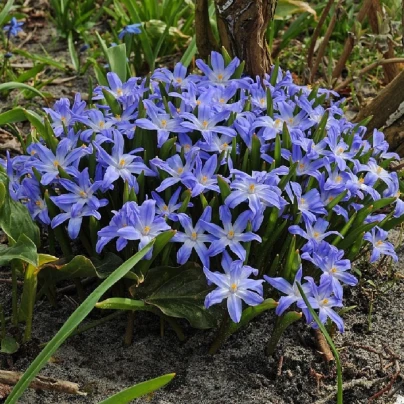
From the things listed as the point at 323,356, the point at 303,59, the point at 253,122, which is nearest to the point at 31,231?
the point at 253,122

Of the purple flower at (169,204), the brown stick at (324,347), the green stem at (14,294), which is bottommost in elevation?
the brown stick at (324,347)

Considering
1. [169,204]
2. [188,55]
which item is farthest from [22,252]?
[188,55]

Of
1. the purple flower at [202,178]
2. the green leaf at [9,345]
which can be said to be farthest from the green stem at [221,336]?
the green leaf at [9,345]

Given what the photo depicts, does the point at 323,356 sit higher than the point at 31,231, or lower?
lower

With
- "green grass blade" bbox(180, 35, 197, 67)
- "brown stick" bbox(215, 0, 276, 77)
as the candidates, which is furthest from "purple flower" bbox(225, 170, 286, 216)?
"green grass blade" bbox(180, 35, 197, 67)

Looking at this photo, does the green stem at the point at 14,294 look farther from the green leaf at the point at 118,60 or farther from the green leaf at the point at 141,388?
the green leaf at the point at 118,60

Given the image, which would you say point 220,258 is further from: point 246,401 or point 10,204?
point 10,204
